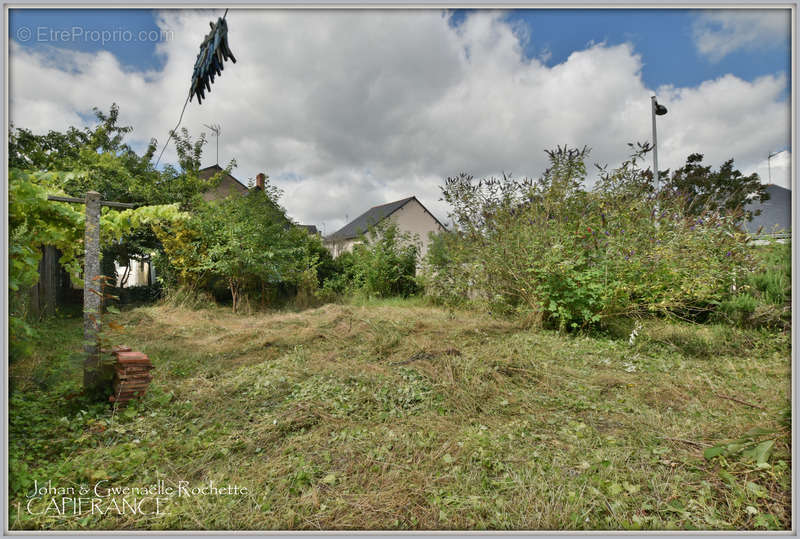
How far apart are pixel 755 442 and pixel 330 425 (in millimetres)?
2367

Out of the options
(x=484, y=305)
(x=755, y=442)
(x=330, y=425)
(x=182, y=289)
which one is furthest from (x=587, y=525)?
(x=182, y=289)

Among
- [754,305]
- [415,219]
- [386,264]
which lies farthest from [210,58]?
[415,219]

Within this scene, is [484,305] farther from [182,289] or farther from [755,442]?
[182,289]

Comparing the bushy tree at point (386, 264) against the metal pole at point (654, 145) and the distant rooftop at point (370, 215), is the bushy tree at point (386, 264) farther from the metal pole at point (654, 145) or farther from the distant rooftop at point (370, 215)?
the distant rooftop at point (370, 215)

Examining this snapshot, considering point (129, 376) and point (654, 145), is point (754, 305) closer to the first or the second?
point (654, 145)

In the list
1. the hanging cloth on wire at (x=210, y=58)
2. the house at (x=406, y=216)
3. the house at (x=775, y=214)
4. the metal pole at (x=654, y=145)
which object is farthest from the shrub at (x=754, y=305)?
the house at (x=406, y=216)

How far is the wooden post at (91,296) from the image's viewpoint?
2.49m

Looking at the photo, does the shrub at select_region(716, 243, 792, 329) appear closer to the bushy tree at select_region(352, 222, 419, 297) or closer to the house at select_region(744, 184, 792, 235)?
the house at select_region(744, 184, 792, 235)

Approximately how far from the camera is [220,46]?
197 centimetres

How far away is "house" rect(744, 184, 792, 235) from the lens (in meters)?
1.64

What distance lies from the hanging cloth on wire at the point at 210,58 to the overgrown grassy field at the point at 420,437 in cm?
194

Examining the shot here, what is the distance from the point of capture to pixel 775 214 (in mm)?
3320

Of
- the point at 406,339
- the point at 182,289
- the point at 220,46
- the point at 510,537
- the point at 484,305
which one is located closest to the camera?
the point at 510,537

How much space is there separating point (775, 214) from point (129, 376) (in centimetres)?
568
